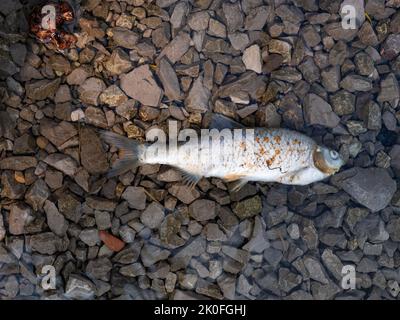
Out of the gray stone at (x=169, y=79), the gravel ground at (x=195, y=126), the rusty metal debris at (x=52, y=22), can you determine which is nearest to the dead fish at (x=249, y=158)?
the gravel ground at (x=195, y=126)

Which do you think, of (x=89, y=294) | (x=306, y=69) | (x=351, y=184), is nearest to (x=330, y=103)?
(x=306, y=69)

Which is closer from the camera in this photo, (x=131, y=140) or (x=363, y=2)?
(x=131, y=140)

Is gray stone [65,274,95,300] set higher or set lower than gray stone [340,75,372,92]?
lower

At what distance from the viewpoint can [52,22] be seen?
10.3 ft

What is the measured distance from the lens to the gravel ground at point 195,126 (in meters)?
3.15

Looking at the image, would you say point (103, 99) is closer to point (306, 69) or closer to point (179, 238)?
point (179, 238)

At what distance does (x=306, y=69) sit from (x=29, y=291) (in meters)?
2.69

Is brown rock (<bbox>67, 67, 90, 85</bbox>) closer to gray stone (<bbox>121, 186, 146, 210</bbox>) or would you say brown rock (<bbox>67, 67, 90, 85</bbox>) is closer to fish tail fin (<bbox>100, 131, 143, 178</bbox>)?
fish tail fin (<bbox>100, 131, 143, 178</bbox>)

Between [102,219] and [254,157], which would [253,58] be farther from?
[102,219]

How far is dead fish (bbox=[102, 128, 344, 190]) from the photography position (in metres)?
3.11

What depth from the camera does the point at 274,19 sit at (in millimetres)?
3301

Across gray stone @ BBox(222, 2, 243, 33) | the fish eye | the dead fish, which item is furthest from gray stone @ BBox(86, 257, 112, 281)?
gray stone @ BBox(222, 2, 243, 33)

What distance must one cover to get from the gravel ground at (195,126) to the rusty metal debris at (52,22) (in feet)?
0.28

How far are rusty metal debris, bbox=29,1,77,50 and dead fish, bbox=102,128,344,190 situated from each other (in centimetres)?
79
